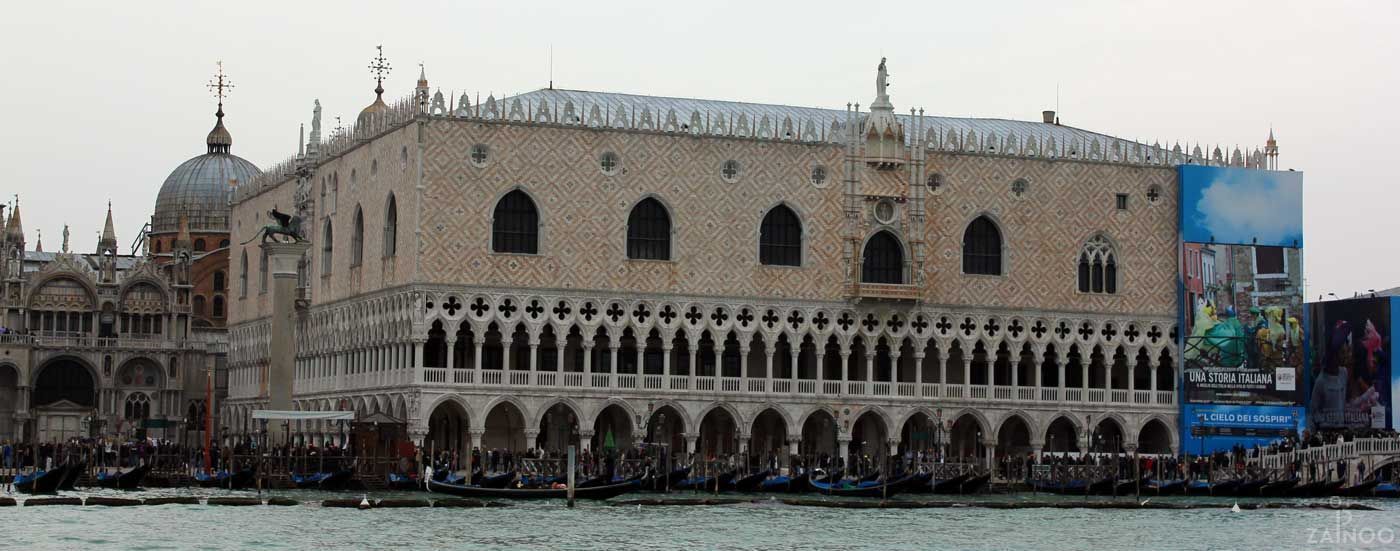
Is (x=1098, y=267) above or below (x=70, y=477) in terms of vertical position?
above

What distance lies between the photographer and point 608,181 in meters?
61.1

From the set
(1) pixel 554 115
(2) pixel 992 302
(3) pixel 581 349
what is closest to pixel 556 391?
(3) pixel 581 349

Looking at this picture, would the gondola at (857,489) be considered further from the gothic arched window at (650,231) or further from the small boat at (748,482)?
the gothic arched window at (650,231)

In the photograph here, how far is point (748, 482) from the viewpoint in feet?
187

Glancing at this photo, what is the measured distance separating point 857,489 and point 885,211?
29.2 feet

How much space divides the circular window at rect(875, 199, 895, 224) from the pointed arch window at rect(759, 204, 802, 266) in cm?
196

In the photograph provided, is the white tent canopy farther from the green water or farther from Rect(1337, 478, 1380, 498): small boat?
Rect(1337, 478, 1380, 498): small boat

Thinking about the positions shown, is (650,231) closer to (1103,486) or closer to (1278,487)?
(1103,486)

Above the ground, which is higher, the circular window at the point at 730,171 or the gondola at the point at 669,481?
the circular window at the point at 730,171

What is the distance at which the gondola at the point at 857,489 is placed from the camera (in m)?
56.9

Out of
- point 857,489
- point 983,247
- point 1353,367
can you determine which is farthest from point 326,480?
point 1353,367

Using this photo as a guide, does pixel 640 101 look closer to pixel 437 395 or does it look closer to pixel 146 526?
pixel 437 395

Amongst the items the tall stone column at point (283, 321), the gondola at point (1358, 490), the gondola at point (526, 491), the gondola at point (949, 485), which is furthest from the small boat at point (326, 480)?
the gondola at point (1358, 490)

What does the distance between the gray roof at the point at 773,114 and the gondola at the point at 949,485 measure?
941cm
